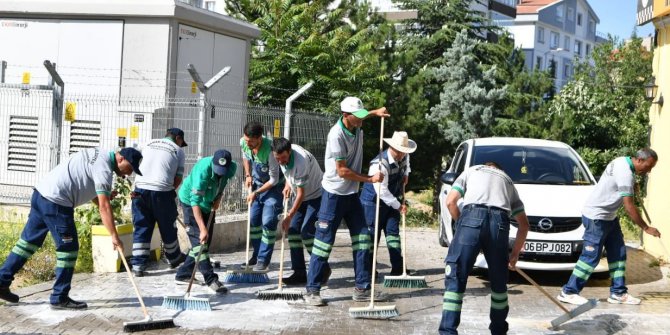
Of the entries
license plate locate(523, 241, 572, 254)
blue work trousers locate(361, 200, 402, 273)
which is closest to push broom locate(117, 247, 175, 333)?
blue work trousers locate(361, 200, 402, 273)

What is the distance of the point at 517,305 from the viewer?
29.7 feet

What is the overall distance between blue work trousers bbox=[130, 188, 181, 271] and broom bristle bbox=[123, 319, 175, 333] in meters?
2.44

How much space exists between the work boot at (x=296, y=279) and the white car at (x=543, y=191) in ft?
6.33

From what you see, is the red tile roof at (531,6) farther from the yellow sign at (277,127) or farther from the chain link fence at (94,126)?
the chain link fence at (94,126)

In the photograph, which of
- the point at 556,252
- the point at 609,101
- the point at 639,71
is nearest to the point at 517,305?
the point at 556,252

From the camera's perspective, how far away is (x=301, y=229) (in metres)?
9.93

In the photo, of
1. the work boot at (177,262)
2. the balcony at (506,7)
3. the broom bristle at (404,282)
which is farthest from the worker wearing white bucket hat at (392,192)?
the balcony at (506,7)

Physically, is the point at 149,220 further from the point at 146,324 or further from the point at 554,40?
the point at 554,40

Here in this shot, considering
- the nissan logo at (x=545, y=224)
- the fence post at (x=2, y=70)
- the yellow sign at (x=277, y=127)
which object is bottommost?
the nissan logo at (x=545, y=224)

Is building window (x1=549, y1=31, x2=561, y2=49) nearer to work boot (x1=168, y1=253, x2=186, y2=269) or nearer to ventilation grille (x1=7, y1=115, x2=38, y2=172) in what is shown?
ventilation grille (x1=7, y1=115, x2=38, y2=172)

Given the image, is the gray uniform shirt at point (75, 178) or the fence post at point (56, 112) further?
the fence post at point (56, 112)

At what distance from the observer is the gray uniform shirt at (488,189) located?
6.97 meters

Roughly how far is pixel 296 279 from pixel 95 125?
185 inches

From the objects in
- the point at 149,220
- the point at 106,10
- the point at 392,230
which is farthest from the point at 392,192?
the point at 106,10
